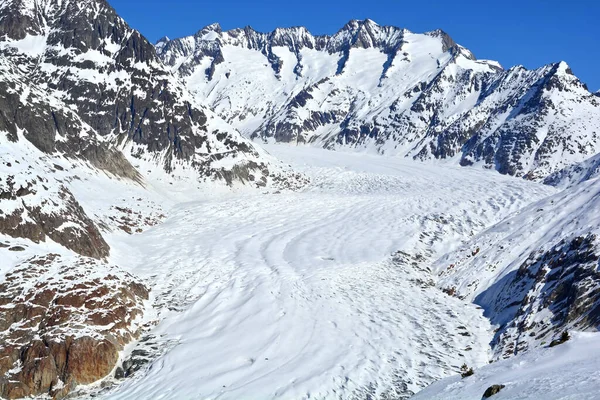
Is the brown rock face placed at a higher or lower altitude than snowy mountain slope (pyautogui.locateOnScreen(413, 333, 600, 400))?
higher

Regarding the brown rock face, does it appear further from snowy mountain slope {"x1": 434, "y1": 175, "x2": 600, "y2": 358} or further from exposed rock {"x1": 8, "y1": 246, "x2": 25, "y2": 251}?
snowy mountain slope {"x1": 434, "y1": 175, "x2": 600, "y2": 358}

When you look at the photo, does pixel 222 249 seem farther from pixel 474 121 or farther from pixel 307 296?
Result: pixel 474 121

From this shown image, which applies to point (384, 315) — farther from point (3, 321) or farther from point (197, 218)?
point (197, 218)

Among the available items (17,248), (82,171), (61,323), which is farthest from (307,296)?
(82,171)

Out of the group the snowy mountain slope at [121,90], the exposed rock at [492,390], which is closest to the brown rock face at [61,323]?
the exposed rock at [492,390]

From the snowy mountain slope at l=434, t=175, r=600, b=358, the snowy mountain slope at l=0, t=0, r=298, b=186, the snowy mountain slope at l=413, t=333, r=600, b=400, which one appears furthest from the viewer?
the snowy mountain slope at l=0, t=0, r=298, b=186

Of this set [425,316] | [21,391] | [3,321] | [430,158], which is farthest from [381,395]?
[430,158]

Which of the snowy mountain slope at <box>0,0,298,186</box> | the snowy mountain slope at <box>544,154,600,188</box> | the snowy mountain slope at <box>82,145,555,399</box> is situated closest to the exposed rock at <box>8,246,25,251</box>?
the snowy mountain slope at <box>82,145,555,399</box>
